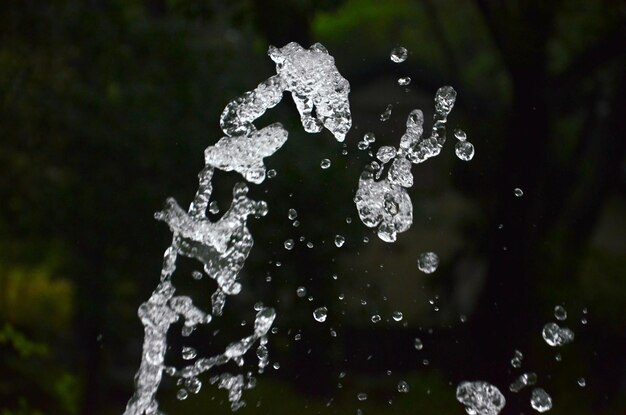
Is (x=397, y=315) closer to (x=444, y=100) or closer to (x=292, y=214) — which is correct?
(x=292, y=214)

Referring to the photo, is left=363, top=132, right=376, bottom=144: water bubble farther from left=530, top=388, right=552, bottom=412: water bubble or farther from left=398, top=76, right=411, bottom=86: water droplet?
left=530, top=388, right=552, bottom=412: water bubble

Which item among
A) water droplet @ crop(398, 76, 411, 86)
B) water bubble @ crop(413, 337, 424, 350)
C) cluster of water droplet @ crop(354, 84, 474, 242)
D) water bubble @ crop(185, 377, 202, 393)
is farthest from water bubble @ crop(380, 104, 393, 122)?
water bubble @ crop(185, 377, 202, 393)

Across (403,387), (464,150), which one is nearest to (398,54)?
(464,150)

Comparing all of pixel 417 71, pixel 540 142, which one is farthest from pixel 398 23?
pixel 540 142

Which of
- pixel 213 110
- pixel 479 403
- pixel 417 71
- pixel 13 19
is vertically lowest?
pixel 479 403

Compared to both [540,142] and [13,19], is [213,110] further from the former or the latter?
[540,142]

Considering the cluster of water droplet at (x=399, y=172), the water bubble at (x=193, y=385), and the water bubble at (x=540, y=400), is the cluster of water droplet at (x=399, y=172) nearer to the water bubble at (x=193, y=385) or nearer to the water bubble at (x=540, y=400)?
Result: the water bubble at (x=540, y=400)
